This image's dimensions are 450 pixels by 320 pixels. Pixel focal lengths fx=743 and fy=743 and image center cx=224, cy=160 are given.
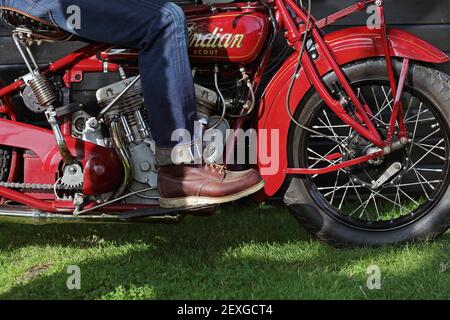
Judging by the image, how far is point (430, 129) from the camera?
4.82 meters

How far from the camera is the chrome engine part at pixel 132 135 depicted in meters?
3.85

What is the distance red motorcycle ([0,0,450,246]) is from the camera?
12.5 ft

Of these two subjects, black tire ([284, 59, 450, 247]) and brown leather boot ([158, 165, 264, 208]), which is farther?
black tire ([284, 59, 450, 247])

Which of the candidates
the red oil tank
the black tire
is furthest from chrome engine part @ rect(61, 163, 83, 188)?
the black tire

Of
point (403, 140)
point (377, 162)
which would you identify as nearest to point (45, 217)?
point (377, 162)

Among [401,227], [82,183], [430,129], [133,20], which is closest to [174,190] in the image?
[82,183]

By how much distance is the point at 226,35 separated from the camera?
378cm

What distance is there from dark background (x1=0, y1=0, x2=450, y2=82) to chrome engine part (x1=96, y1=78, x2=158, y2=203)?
1.03m

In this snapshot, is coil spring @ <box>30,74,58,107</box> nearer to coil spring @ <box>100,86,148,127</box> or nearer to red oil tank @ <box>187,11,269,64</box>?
coil spring @ <box>100,86,148,127</box>

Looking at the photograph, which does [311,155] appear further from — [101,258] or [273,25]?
[101,258]

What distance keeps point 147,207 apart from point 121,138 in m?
0.39

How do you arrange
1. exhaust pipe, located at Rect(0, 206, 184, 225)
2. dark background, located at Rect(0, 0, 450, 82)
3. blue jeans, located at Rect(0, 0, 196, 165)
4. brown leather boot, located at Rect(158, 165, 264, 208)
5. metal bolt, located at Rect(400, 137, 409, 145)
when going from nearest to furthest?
blue jeans, located at Rect(0, 0, 196, 165)
brown leather boot, located at Rect(158, 165, 264, 208)
exhaust pipe, located at Rect(0, 206, 184, 225)
metal bolt, located at Rect(400, 137, 409, 145)
dark background, located at Rect(0, 0, 450, 82)

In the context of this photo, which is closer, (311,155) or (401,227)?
(401,227)

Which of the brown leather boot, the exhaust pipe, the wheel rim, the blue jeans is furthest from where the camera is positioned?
the wheel rim
